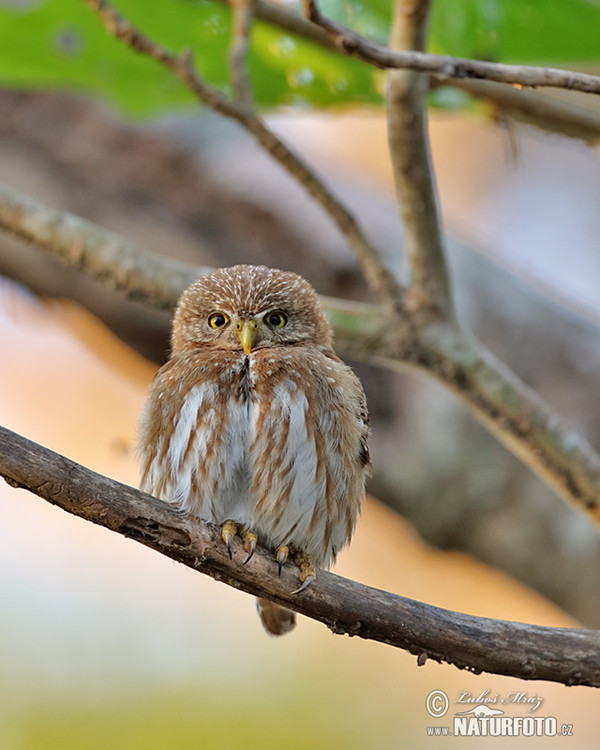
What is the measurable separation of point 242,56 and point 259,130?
379mm

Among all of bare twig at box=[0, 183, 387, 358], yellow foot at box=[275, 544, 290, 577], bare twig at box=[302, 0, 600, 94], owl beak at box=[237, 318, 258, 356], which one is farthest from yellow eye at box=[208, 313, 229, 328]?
bare twig at box=[302, 0, 600, 94]

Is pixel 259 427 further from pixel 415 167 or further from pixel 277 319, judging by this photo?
pixel 415 167

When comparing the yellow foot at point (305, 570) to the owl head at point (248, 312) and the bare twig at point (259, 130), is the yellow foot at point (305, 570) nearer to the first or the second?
the owl head at point (248, 312)

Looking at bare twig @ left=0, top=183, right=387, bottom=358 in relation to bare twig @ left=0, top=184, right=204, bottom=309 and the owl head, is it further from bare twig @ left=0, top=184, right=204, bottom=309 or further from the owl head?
the owl head

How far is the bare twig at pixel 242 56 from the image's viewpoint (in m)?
3.51

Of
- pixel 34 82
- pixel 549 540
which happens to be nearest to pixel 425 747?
pixel 549 540

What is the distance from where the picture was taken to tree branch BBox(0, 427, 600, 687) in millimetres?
2529

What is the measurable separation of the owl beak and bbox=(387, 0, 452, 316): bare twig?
30.5 inches

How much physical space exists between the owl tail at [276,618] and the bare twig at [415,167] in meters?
1.33

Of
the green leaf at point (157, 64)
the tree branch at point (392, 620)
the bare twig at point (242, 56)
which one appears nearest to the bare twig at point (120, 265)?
the bare twig at point (242, 56)

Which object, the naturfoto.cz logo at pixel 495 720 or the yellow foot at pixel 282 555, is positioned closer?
the yellow foot at pixel 282 555

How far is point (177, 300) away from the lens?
3656 mm

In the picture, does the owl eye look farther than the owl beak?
Yes

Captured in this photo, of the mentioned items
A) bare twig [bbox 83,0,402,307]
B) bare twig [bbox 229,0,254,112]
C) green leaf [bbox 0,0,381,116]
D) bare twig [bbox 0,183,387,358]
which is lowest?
bare twig [bbox 0,183,387,358]
